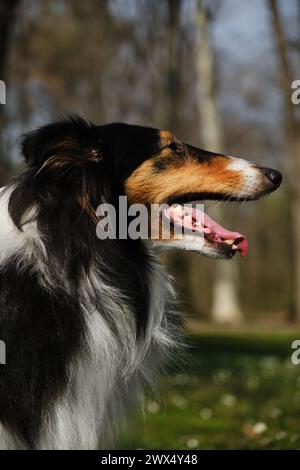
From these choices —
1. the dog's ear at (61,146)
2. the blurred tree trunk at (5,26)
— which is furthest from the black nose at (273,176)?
the blurred tree trunk at (5,26)

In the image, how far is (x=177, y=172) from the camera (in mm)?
4613

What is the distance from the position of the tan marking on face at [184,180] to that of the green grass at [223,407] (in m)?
0.96

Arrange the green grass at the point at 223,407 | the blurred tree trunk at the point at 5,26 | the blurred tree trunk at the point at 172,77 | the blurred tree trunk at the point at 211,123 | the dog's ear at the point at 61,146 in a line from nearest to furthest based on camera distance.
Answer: the dog's ear at the point at 61,146 < the green grass at the point at 223,407 < the blurred tree trunk at the point at 5,26 < the blurred tree trunk at the point at 172,77 < the blurred tree trunk at the point at 211,123

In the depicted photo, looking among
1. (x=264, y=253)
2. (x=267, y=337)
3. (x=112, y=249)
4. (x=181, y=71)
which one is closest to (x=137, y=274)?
(x=112, y=249)

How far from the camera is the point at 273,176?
4590mm

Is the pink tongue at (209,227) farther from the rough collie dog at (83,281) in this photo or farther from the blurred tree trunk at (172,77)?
the blurred tree trunk at (172,77)

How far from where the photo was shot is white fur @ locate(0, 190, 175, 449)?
3.94 meters

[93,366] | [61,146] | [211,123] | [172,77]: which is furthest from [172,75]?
[93,366]

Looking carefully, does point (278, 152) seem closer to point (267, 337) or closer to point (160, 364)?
point (267, 337)

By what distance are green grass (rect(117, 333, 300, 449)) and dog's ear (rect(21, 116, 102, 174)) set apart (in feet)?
4.52

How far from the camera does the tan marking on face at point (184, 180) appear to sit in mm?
4516

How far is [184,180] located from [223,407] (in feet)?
15.3

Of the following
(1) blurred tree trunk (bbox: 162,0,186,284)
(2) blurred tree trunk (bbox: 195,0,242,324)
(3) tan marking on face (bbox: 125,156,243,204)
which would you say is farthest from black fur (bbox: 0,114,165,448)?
(1) blurred tree trunk (bbox: 162,0,186,284)

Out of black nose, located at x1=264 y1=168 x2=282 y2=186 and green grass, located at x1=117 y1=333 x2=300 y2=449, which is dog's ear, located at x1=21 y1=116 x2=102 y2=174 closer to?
black nose, located at x1=264 y1=168 x2=282 y2=186
